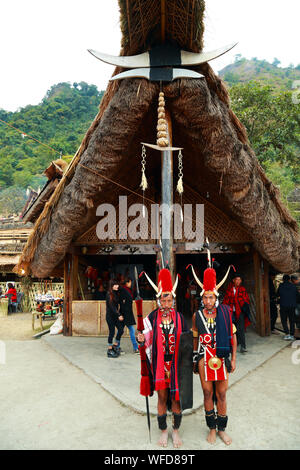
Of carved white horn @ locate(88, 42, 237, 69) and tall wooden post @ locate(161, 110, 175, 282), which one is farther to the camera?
tall wooden post @ locate(161, 110, 175, 282)

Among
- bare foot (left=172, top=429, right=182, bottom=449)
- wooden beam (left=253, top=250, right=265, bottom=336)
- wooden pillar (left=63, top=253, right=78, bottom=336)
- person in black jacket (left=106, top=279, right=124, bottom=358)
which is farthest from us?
wooden pillar (left=63, top=253, right=78, bottom=336)

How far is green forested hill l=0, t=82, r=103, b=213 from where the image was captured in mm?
51531

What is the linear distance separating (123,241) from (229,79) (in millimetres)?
88390

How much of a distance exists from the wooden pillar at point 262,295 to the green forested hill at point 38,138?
40356 mm

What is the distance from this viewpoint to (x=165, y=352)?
3025 millimetres

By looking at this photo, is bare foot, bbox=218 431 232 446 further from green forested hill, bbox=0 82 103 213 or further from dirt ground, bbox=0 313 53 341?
green forested hill, bbox=0 82 103 213

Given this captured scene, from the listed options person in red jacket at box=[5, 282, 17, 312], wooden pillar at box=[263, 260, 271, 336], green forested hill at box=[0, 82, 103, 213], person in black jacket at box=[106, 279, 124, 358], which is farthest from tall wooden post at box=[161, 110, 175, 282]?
green forested hill at box=[0, 82, 103, 213]

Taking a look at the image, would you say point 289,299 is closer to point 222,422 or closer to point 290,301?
point 290,301

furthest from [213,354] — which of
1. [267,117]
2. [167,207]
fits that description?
[267,117]

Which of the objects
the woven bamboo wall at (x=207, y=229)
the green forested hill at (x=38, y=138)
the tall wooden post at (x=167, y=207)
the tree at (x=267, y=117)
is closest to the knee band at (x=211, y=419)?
the tall wooden post at (x=167, y=207)

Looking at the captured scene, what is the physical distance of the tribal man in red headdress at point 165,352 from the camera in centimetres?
294

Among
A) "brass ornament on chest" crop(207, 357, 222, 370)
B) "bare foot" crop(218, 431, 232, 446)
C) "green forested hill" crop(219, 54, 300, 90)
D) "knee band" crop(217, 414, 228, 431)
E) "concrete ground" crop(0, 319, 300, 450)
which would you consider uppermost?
"green forested hill" crop(219, 54, 300, 90)

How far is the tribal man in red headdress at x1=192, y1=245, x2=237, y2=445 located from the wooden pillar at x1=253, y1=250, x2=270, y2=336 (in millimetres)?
4453
